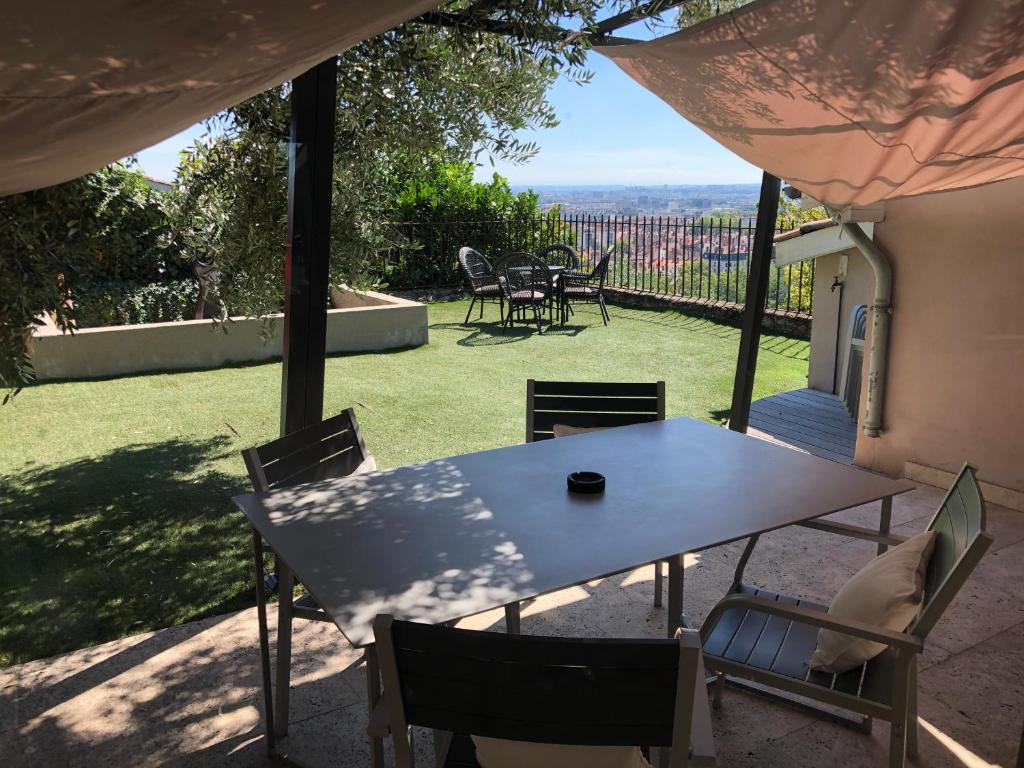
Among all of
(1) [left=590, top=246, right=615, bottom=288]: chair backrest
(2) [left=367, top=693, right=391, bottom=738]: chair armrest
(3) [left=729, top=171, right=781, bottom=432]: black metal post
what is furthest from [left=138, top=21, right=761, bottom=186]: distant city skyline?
(2) [left=367, top=693, right=391, bottom=738]: chair armrest

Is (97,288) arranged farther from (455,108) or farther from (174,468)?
(455,108)

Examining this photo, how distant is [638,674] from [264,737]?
162 centimetres

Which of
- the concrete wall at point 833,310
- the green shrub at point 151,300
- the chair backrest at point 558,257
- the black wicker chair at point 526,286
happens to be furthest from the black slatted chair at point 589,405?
the chair backrest at point 558,257

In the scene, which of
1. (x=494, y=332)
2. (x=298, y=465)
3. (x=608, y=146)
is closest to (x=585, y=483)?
(x=298, y=465)

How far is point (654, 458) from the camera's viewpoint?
2.84 meters

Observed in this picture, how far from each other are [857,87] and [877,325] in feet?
7.43

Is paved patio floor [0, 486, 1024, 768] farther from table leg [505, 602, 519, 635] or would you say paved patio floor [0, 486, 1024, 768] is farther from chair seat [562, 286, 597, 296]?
chair seat [562, 286, 597, 296]

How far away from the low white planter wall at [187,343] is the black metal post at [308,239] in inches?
116

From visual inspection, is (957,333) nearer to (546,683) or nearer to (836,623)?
(836,623)

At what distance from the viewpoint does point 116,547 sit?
13.5 feet

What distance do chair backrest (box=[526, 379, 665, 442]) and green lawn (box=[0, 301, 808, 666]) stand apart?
1.46 meters

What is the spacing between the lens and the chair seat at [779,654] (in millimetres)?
2053

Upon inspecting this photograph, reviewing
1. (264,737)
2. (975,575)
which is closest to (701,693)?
(264,737)

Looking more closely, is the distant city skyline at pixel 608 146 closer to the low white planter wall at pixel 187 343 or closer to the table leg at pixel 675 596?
the low white planter wall at pixel 187 343
